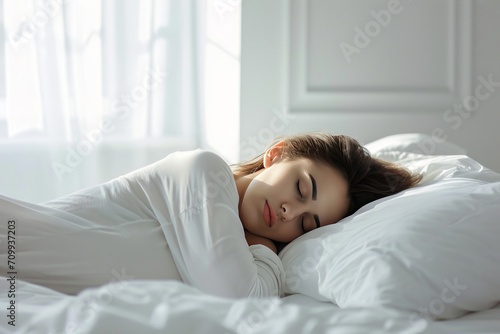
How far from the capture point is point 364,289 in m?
0.80

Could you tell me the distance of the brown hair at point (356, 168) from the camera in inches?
49.1

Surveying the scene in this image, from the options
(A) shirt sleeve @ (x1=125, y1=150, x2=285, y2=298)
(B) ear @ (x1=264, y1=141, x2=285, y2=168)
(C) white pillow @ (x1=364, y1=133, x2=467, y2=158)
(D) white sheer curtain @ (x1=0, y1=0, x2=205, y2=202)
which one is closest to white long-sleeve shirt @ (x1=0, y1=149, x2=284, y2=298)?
(A) shirt sleeve @ (x1=125, y1=150, x2=285, y2=298)

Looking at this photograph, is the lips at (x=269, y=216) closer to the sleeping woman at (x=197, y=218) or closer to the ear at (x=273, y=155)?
the sleeping woman at (x=197, y=218)

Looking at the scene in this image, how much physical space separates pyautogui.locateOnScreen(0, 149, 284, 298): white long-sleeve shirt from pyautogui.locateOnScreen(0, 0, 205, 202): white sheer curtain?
3.45 feet

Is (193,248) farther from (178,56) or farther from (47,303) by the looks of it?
(178,56)

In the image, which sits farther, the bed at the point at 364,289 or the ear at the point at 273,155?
the ear at the point at 273,155

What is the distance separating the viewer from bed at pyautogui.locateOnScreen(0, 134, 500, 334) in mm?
514

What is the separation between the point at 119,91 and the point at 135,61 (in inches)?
5.9

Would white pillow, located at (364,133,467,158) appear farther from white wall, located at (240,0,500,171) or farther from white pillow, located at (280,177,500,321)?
white pillow, located at (280,177,500,321)

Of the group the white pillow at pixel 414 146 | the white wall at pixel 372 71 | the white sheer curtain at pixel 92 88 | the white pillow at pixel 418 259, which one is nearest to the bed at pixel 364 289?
the white pillow at pixel 418 259

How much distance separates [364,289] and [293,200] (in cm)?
39

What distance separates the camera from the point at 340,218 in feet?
4.06

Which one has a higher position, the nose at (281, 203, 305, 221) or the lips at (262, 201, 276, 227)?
the nose at (281, 203, 305, 221)

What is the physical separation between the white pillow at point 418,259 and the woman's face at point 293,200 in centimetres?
17
